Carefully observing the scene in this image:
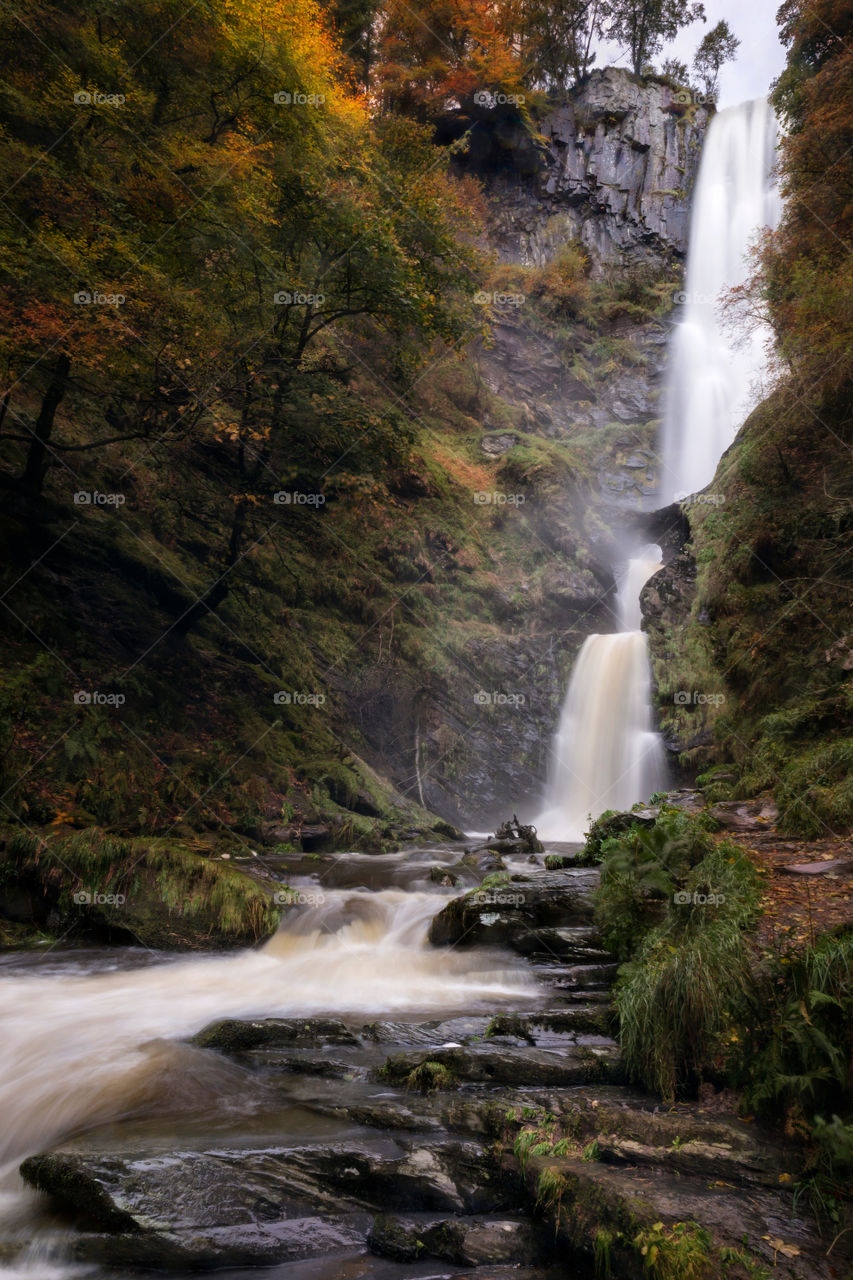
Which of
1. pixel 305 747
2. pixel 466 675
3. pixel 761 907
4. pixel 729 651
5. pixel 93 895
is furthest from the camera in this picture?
pixel 466 675

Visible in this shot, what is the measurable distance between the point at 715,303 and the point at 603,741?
882 inches

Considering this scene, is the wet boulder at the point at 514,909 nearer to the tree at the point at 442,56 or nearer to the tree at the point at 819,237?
the tree at the point at 819,237

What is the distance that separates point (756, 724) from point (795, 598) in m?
1.93

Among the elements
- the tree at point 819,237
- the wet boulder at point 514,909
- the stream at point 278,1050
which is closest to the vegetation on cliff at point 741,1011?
the stream at point 278,1050

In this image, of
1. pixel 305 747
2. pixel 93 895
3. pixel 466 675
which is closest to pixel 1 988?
pixel 93 895

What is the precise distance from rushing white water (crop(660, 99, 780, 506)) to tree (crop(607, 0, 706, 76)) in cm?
490

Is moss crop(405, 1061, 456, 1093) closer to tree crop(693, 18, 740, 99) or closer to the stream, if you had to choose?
the stream

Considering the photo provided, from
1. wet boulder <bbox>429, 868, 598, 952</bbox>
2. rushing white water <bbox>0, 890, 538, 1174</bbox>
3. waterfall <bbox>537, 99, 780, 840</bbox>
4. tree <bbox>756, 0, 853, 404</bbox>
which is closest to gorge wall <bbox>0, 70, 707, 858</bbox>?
waterfall <bbox>537, 99, 780, 840</bbox>

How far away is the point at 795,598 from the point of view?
10.0 meters

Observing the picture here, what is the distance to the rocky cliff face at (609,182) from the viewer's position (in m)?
29.8

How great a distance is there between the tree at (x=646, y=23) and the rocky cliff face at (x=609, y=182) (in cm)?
276

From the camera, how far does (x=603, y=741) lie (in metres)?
17.4

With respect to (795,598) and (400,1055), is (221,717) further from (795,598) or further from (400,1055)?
(795,598)

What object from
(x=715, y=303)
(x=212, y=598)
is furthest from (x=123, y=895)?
(x=715, y=303)
